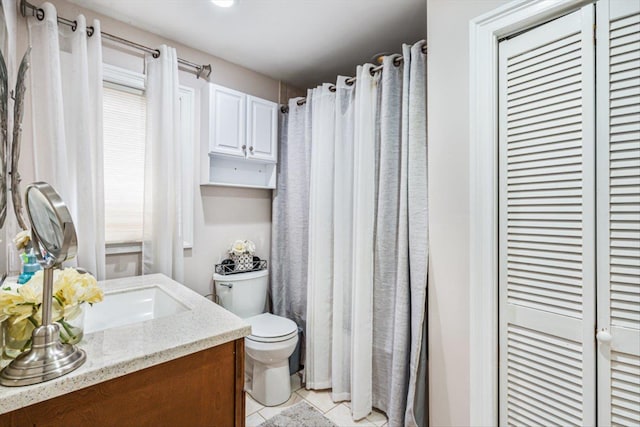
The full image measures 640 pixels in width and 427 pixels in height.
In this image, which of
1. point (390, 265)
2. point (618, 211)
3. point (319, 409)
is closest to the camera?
point (618, 211)

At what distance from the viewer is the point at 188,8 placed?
68.7 inches

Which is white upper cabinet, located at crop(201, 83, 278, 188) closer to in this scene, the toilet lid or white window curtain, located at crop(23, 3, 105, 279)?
white window curtain, located at crop(23, 3, 105, 279)

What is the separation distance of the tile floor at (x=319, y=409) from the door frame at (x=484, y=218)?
2.36ft

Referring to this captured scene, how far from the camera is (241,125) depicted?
7.56ft

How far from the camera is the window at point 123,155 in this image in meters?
1.90

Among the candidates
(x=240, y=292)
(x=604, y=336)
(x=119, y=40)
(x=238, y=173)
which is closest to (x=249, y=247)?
(x=240, y=292)

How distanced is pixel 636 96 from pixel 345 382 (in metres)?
2.04

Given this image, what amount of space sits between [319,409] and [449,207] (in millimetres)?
1518

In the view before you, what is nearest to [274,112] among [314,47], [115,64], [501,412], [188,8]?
[314,47]

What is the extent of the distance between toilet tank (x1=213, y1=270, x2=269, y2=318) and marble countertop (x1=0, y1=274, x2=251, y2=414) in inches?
36.8

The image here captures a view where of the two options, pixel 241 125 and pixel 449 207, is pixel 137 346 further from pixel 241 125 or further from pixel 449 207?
pixel 241 125

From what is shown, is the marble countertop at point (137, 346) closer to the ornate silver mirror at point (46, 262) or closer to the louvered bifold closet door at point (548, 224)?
the ornate silver mirror at point (46, 262)

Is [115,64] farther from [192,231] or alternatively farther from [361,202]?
[361,202]

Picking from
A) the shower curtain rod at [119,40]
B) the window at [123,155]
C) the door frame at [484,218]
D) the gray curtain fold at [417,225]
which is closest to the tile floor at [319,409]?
the gray curtain fold at [417,225]
